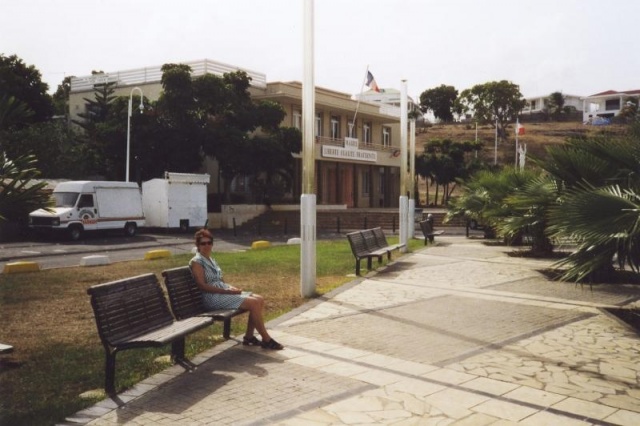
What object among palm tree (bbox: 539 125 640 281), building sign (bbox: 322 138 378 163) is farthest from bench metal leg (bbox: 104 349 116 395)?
building sign (bbox: 322 138 378 163)

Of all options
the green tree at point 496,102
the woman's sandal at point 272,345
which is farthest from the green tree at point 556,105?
the woman's sandal at point 272,345

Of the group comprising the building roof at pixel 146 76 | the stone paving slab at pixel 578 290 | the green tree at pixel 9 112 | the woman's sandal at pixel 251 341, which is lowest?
the stone paving slab at pixel 578 290

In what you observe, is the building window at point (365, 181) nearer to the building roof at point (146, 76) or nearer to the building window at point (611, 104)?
the building roof at point (146, 76)

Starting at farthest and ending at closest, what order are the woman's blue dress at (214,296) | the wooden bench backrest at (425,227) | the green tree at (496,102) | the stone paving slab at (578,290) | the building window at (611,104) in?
1. the building window at (611,104)
2. the green tree at (496,102)
3. the wooden bench backrest at (425,227)
4. the stone paving slab at (578,290)
5. the woman's blue dress at (214,296)

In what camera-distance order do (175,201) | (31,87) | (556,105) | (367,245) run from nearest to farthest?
(367,245) < (175,201) < (31,87) < (556,105)

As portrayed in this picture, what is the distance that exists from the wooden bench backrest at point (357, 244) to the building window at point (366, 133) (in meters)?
36.1

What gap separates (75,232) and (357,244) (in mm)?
14714

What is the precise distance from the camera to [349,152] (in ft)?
140

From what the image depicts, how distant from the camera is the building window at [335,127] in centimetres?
4541

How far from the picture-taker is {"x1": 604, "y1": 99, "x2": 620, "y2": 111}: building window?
10062 centimetres

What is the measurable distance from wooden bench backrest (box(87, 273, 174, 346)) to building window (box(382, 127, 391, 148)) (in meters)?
46.8

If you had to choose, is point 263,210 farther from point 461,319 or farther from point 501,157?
point 501,157

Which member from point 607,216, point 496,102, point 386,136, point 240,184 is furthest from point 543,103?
point 607,216

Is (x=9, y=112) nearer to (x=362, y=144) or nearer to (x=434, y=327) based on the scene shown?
(x=434, y=327)
